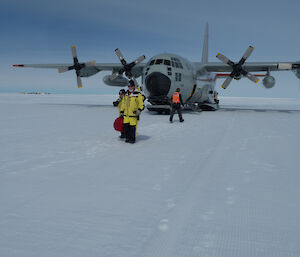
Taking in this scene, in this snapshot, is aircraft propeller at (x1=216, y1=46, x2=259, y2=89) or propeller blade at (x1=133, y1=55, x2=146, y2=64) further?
propeller blade at (x1=133, y1=55, x2=146, y2=64)

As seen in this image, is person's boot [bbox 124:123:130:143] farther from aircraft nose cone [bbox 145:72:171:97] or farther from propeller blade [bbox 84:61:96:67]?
propeller blade [bbox 84:61:96:67]

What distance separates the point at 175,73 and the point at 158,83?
1.61 metres

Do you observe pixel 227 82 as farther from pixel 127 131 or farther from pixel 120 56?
pixel 127 131

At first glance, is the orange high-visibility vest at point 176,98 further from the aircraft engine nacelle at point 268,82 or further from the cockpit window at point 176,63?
the aircraft engine nacelle at point 268,82

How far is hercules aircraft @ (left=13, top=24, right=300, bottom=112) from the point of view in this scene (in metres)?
15.5

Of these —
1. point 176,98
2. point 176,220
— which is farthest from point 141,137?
point 176,220

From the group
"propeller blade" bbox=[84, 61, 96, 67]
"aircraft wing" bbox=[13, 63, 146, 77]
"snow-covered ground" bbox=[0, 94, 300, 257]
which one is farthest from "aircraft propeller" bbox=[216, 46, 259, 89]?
"snow-covered ground" bbox=[0, 94, 300, 257]

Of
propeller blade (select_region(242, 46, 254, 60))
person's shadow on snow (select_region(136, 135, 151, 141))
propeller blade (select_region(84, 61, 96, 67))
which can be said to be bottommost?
person's shadow on snow (select_region(136, 135, 151, 141))

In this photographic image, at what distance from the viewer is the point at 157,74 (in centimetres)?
1513

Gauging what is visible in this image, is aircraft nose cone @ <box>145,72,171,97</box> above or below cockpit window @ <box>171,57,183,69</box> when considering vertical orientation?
below

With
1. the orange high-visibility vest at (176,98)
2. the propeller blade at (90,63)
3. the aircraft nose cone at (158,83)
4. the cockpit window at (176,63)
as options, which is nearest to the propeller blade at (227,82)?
the cockpit window at (176,63)

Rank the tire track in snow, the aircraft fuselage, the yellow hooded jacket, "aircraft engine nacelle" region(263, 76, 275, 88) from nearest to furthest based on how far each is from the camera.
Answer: the tire track in snow, the yellow hooded jacket, the aircraft fuselage, "aircraft engine nacelle" region(263, 76, 275, 88)

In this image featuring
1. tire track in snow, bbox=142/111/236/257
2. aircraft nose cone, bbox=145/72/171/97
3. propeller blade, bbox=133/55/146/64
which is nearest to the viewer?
tire track in snow, bbox=142/111/236/257

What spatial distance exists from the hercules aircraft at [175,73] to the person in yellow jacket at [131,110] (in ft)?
25.8
